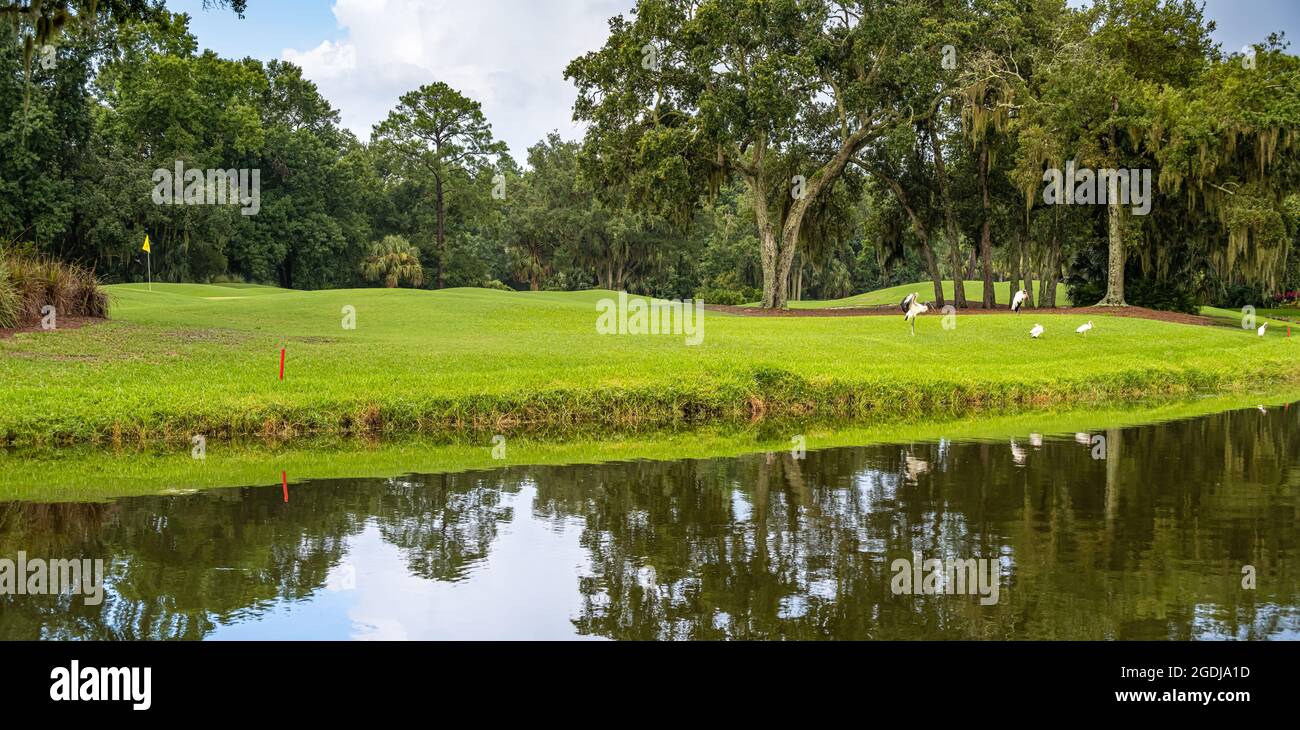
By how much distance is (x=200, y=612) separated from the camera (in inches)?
353

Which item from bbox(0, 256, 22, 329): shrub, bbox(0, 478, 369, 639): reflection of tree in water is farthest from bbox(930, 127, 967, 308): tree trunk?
bbox(0, 478, 369, 639): reflection of tree in water

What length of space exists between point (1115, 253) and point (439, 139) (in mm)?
49049

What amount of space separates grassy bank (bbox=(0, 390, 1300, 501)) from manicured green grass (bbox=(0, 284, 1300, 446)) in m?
0.97

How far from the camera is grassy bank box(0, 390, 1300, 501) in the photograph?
1494cm

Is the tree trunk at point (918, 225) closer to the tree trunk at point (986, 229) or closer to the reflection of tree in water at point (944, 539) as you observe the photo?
the tree trunk at point (986, 229)

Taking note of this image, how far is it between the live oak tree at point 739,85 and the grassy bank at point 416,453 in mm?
23259

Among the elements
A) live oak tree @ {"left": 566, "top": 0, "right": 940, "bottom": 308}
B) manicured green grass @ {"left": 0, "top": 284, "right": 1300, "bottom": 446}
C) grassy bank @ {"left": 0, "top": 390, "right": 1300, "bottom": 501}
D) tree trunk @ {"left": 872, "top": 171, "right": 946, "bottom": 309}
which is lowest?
grassy bank @ {"left": 0, "top": 390, "right": 1300, "bottom": 501}

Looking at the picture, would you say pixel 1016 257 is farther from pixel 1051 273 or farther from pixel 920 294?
pixel 920 294

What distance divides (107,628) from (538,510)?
5.74 metres

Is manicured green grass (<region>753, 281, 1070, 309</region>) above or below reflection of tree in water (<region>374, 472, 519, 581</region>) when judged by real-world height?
above

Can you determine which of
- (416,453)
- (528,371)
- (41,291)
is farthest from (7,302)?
(416,453)

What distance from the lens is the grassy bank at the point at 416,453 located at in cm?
1494

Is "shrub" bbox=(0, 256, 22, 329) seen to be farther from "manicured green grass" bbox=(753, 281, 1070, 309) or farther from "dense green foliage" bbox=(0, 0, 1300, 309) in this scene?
"manicured green grass" bbox=(753, 281, 1070, 309)
